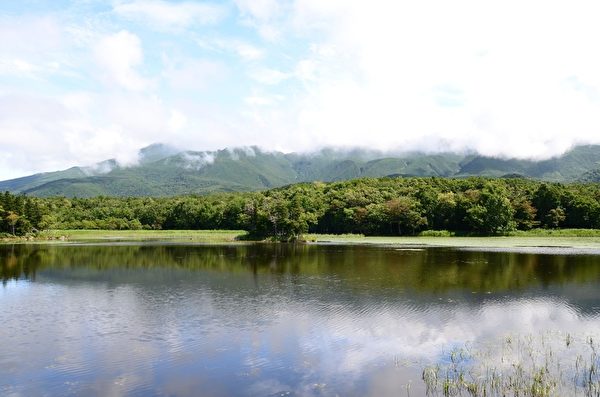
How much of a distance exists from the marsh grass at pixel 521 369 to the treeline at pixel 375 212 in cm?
6551

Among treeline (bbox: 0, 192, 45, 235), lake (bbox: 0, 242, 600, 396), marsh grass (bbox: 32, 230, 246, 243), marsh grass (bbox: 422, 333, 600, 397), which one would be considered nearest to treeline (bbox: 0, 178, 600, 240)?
treeline (bbox: 0, 192, 45, 235)

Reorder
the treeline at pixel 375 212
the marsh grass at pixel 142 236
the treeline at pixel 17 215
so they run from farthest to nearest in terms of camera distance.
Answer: the marsh grass at pixel 142 236, the treeline at pixel 17 215, the treeline at pixel 375 212

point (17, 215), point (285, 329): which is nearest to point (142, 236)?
point (17, 215)

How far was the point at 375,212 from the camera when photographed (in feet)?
321

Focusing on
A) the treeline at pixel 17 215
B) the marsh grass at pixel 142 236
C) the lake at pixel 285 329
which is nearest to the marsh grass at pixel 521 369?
the lake at pixel 285 329

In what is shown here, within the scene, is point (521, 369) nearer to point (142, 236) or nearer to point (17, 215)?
point (17, 215)

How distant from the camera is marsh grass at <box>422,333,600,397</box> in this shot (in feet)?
41.5

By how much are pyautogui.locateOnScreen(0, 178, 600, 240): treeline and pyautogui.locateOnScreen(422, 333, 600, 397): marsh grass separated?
215ft

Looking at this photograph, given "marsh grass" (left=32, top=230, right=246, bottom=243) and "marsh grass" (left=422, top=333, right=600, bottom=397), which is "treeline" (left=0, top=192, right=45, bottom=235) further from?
"marsh grass" (left=422, top=333, right=600, bottom=397)

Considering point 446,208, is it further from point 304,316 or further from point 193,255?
point 304,316

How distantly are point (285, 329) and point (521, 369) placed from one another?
8876mm

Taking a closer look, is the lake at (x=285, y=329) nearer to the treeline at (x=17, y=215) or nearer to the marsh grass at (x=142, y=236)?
the marsh grass at (x=142, y=236)

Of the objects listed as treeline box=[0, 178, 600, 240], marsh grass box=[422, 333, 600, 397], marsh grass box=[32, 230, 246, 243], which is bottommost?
marsh grass box=[422, 333, 600, 397]

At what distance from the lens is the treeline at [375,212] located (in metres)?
86.2
